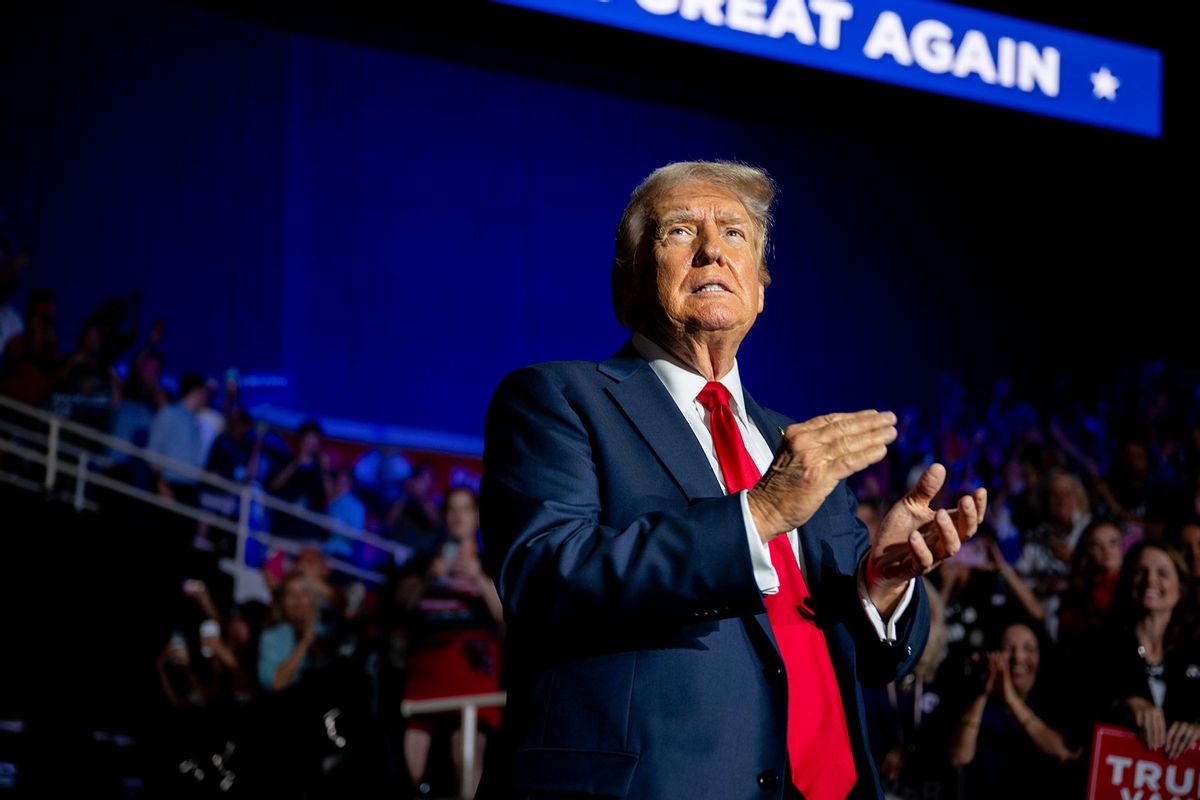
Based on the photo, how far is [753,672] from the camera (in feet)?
4.65

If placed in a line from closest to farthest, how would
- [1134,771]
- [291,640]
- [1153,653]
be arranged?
1. [1134,771]
2. [1153,653]
3. [291,640]

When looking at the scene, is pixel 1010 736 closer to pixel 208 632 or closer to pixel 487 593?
pixel 487 593

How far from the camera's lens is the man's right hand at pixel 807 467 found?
1324mm

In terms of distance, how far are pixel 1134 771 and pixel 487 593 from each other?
3211mm

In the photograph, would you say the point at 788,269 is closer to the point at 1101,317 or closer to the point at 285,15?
the point at 1101,317

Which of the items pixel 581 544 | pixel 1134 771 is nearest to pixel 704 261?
pixel 581 544

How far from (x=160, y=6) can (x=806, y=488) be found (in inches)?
261

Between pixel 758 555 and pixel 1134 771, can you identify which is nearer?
pixel 758 555

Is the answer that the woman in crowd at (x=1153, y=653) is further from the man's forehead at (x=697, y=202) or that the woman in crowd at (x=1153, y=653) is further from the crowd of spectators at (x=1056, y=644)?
the man's forehead at (x=697, y=202)

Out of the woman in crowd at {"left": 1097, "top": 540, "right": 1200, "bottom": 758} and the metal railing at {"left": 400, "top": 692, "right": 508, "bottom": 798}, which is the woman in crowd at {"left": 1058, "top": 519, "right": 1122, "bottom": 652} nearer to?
the woman in crowd at {"left": 1097, "top": 540, "right": 1200, "bottom": 758}

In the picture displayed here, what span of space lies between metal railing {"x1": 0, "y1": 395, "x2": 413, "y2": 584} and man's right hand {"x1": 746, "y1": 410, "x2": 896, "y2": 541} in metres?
5.33

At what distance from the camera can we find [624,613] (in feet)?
4.35

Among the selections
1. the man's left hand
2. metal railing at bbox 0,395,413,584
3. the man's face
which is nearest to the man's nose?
the man's face

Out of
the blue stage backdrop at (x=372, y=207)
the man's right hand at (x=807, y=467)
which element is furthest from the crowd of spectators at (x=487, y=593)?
the man's right hand at (x=807, y=467)
